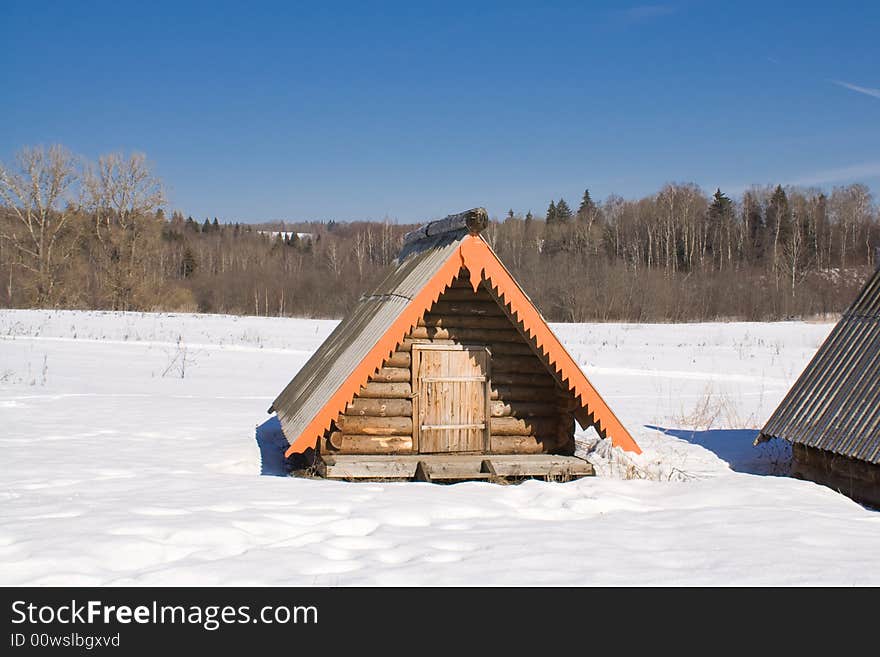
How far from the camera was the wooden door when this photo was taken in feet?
30.6

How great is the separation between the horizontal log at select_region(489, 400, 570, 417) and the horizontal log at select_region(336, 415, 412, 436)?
3.61 feet

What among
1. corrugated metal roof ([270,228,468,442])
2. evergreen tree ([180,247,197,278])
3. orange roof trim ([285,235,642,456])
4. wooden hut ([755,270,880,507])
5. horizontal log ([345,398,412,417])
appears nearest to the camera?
orange roof trim ([285,235,642,456])

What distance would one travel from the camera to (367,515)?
6.55 metres

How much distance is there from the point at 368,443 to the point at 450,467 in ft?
3.43

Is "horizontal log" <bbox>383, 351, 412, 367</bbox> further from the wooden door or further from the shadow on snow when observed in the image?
the shadow on snow

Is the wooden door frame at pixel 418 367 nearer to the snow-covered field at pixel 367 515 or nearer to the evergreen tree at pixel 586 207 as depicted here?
the snow-covered field at pixel 367 515

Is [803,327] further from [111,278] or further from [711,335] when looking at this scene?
[111,278]

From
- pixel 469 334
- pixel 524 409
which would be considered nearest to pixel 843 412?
pixel 524 409

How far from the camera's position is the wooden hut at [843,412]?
8922 millimetres

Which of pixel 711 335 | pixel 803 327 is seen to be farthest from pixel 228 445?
pixel 803 327

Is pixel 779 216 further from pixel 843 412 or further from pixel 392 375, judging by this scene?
pixel 392 375

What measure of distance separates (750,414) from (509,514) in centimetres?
1148

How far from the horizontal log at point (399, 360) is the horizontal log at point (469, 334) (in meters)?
0.26

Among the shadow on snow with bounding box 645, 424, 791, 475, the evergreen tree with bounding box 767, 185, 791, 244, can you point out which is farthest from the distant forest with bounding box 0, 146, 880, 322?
the shadow on snow with bounding box 645, 424, 791, 475
